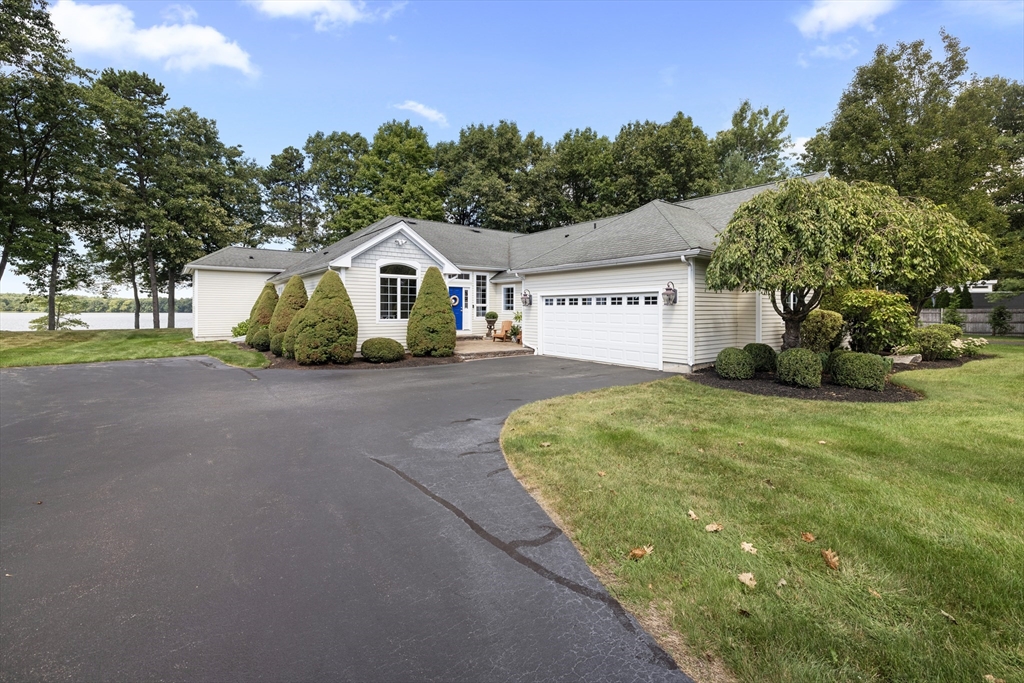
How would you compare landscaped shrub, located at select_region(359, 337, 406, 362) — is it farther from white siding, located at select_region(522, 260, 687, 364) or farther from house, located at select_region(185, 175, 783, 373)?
white siding, located at select_region(522, 260, 687, 364)

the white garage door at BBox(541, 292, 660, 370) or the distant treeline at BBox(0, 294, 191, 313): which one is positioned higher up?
the distant treeline at BBox(0, 294, 191, 313)

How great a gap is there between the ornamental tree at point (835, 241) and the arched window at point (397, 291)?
1045cm

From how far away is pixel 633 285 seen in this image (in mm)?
12734

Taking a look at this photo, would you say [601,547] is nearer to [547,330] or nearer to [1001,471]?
[1001,471]

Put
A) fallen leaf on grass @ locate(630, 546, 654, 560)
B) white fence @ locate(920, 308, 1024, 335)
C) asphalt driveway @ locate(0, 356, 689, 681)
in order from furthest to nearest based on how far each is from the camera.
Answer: white fence @ locate(920, 308, 1024, 335) → fallen leaf on grass @ locate(630, 546, 654, 560) → asphalt driveway @ locate(0, 356, 689, 681)

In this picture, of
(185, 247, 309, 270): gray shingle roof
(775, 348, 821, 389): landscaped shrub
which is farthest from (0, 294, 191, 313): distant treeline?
(775, 348, 821, 389): landscaped shrub

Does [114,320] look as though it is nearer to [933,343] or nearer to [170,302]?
[170,302]

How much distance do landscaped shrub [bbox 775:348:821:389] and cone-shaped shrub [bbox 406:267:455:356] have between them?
9.51 m

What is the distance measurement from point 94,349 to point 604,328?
747 inches

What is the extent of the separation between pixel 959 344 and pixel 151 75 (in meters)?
41.8

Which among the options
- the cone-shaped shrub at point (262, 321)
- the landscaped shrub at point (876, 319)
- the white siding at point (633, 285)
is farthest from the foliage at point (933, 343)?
the cone-shaped shrub at point (262, 321)

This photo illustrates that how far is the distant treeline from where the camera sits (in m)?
28.9

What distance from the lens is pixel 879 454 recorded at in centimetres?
497

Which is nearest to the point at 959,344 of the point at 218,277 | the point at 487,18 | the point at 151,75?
the point at 487,18
